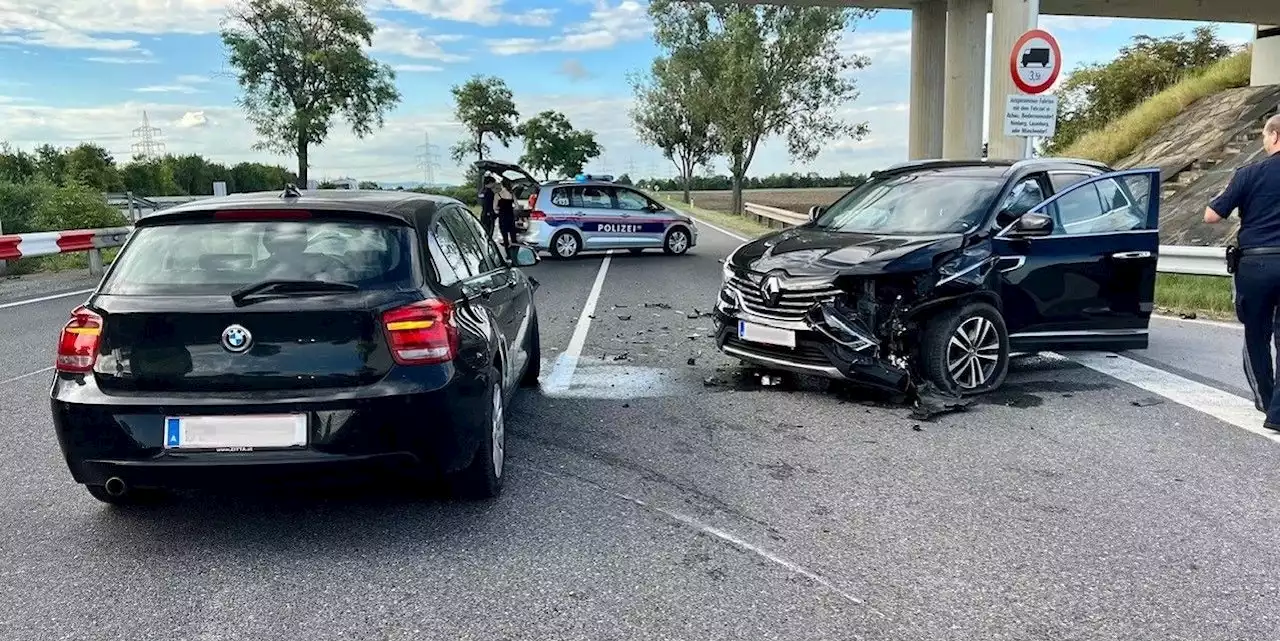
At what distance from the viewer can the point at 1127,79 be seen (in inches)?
1300

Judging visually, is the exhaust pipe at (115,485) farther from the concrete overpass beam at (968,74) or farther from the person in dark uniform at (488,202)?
the concrete overpass beam at (968,74)

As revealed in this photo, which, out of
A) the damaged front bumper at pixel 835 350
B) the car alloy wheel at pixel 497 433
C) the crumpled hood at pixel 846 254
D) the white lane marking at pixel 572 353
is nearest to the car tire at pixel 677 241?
the white lane marking at pixel 572 353

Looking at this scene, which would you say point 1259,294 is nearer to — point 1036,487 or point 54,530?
point 1036,487

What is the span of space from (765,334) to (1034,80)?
22.1 feet

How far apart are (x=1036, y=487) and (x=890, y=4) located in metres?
18.9

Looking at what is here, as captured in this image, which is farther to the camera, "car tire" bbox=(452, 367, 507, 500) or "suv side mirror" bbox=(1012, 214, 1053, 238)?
"suv side mirror" bbox=(1012, 214, 1053, 238)

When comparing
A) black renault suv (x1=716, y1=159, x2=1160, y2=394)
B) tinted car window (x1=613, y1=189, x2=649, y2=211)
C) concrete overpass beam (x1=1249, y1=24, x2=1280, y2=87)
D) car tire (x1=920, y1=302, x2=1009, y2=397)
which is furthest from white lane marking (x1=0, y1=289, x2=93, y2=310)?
concrete overpass beam (x1=1249, y1=24, x2=1280, y2=87)

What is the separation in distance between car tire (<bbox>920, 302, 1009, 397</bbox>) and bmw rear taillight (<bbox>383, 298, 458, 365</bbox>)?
12.1 ft

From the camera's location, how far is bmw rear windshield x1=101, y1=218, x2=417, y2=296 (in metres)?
3.91

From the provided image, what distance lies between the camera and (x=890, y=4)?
2131cm

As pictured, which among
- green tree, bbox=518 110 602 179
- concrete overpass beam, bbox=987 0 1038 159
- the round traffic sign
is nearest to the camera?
the round traffic sign

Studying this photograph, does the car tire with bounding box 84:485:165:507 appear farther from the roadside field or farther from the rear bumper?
the roadside field

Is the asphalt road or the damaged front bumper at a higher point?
the damaged front bumper

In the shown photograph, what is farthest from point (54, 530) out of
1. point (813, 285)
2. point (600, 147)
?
point (600, 147)
